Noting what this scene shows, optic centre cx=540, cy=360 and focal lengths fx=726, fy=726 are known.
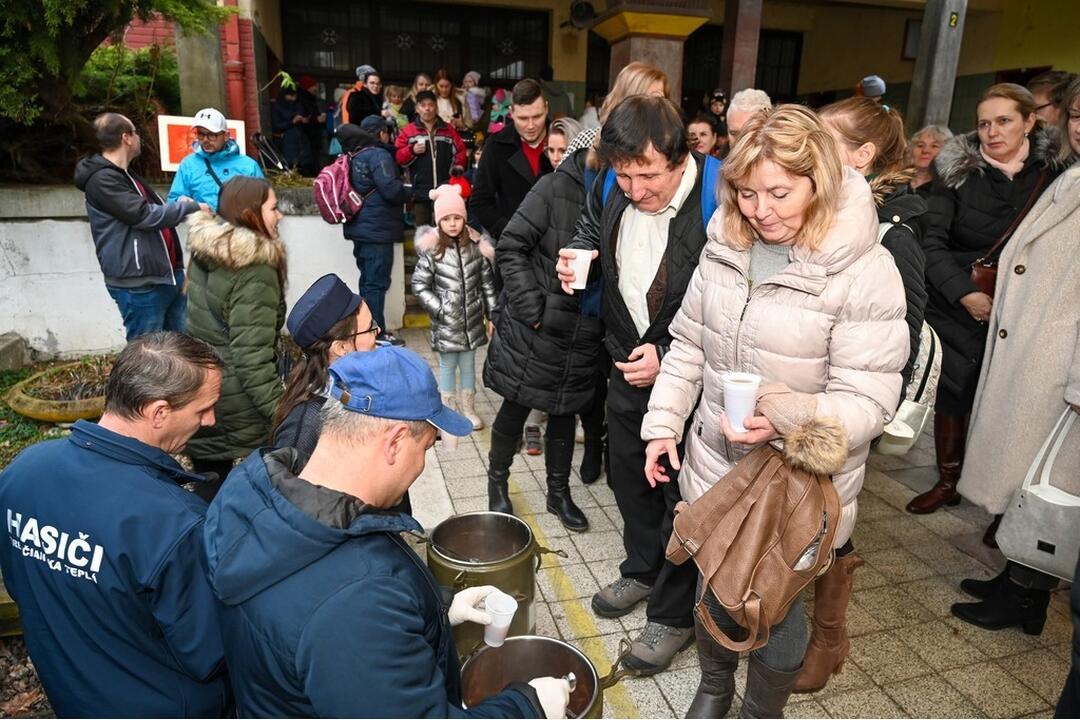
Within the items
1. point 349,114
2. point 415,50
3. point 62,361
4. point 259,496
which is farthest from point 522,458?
point 415,50

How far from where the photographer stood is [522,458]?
514 cm

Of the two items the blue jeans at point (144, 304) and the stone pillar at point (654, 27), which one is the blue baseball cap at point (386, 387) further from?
the stone pillar at point (654, 27)

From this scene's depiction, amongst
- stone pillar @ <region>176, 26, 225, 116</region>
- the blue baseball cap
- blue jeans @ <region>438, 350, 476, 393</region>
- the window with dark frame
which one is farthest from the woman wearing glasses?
the window with dark frame

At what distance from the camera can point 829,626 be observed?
2.75 m

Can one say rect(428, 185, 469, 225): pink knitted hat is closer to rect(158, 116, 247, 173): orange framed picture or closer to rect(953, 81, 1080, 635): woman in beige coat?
rect(158, 116, 247, 173): orange framed picture

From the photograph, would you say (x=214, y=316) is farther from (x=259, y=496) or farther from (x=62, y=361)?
(x=62, y=361)

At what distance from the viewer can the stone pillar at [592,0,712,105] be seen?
672 cm

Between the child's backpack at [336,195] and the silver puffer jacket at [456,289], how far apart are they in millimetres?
1902

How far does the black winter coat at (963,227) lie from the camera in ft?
13.0

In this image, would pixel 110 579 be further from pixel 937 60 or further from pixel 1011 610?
pixel 937 60

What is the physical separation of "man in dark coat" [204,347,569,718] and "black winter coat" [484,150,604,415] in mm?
2050

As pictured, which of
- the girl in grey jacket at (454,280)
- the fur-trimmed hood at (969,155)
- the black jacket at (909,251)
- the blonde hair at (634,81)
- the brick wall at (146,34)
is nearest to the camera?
the black jacket at (909,251)

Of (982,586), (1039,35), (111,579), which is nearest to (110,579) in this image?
(111,579)

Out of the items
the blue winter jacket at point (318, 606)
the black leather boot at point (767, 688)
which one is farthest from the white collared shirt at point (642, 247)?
the blue winter jacket at point (318, 606)
